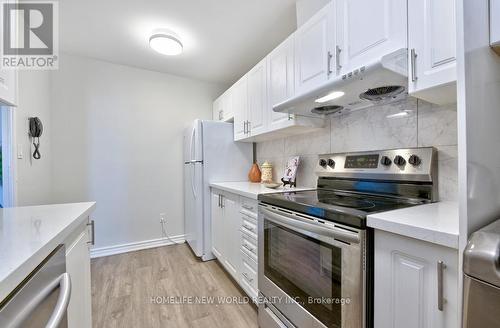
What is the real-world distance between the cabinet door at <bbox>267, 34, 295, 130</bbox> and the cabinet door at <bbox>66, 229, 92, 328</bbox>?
1552 mm

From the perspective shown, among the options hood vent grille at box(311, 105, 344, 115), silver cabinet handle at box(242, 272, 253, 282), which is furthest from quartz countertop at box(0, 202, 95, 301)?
hood vent grille at box(311, 105, 344, 115)

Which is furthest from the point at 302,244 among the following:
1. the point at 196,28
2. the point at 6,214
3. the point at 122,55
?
the point at 122,55

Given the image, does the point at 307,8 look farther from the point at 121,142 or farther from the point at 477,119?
the point at 121,142

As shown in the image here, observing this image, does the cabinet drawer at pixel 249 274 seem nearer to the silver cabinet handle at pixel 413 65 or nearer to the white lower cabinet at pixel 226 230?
the white lower cabinet at pixel 226 230

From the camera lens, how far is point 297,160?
205cm

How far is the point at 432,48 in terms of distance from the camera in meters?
0.92

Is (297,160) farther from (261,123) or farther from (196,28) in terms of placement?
(196,28)

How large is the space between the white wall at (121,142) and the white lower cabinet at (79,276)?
1804 millimetres

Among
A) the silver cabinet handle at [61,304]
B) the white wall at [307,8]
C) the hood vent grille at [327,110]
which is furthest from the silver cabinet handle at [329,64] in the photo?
the silver cabinet handle at [61,304]

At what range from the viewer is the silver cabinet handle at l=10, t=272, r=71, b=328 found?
525mm

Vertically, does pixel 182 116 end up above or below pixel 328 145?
above

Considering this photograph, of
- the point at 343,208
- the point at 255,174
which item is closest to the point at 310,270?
the point at 343,208

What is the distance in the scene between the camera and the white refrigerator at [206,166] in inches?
101

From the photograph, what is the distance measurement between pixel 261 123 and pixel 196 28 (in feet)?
3.68
